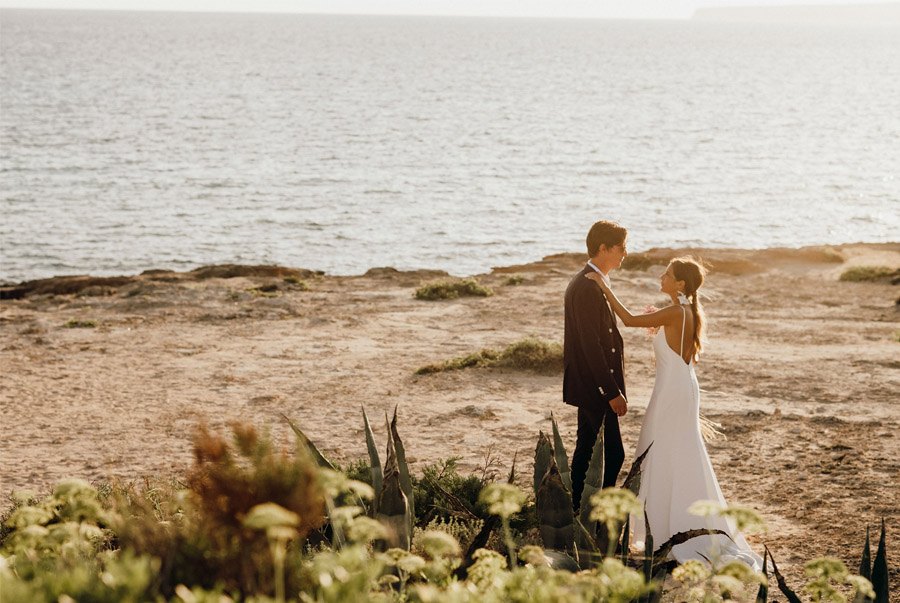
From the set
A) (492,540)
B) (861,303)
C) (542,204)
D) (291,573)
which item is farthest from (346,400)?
(542,204)

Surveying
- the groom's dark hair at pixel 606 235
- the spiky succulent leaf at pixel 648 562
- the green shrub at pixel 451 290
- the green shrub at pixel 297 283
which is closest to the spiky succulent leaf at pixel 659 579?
the spiky succulent leaf at pixel 648 562

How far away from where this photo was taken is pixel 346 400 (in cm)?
1278

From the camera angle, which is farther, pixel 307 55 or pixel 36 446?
pixel 307 55

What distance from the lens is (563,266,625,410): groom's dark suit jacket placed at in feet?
23.8

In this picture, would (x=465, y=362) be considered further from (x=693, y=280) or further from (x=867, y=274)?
(x=867, y=274)

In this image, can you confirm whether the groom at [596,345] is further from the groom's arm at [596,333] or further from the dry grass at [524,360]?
the dry grass at [524,360]

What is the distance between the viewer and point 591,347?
7281mm

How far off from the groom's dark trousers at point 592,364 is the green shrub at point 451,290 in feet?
43.1

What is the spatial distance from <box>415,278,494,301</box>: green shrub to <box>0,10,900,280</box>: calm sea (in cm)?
1193

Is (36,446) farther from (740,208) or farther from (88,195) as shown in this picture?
(740,208)

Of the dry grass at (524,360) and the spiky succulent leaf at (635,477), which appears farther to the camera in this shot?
the dry grass at (524,360)

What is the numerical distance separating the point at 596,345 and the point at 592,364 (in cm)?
15

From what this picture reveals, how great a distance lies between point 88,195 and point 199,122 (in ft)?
107

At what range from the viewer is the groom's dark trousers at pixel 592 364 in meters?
7.27
